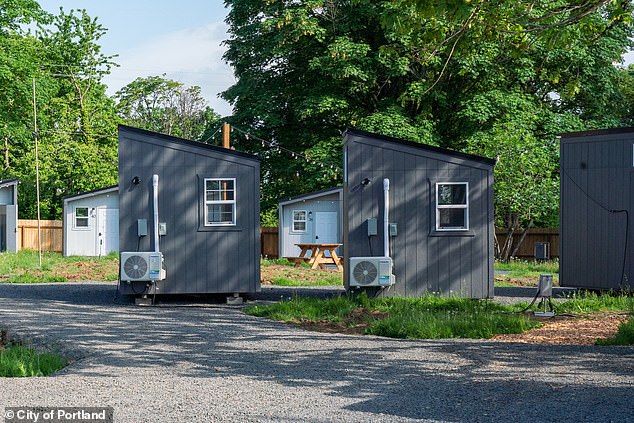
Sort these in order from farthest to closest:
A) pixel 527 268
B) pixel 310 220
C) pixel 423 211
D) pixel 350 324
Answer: pixel 310 220
pixel 527 268
pixel 423 211
pixel 350 324

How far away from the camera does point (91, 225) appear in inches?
1337

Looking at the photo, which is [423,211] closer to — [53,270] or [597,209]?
[597,209]

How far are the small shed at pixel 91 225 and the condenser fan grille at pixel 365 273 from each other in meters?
20.7

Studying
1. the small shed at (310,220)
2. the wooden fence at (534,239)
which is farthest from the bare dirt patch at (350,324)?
the wooden fence at (534,239)

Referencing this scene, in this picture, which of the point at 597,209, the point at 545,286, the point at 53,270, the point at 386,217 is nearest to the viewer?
the point at 545,286

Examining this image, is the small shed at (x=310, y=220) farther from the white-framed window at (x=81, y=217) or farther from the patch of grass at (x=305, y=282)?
the white-framed window at (x=81, y=217)

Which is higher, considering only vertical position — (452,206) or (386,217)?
(452,206)

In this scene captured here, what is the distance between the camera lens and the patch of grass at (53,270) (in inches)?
864

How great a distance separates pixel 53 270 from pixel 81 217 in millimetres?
10075

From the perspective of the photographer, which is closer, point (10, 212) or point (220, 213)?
point (220, 213)

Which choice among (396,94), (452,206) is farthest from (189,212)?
(396,94)

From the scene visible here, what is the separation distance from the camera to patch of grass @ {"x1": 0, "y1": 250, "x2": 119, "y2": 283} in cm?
2194

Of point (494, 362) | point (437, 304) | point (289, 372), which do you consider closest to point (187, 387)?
point (289, 372)

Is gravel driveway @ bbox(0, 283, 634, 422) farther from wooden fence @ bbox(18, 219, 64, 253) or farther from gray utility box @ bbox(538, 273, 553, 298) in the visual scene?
wooden fence @ bbox(18, 219, 64, 253)
